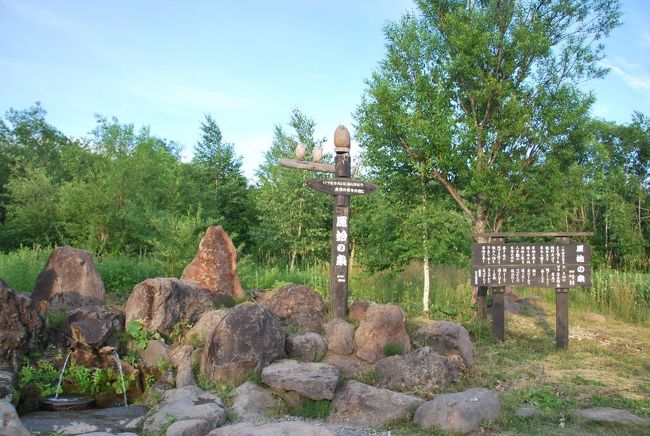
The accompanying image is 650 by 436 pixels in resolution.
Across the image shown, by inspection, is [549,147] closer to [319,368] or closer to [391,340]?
[391,340]

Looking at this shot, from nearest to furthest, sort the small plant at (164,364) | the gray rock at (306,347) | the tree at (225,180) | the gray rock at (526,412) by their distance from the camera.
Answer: the gray rock at (526,412) → the gray rock at (306,347) → the small plant at (164,364) → the tree at (225,180)

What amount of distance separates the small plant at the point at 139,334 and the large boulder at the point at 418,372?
3.30 metres

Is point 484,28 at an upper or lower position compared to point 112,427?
upper

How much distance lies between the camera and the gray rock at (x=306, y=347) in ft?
23.6

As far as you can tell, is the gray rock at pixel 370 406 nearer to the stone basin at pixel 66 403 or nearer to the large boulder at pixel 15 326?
the stone basin at pixel 66 403

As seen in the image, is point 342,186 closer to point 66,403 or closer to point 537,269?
→ point 537,269

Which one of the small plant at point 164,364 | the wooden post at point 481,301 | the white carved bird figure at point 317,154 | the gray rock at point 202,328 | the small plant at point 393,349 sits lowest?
the small plant at point 164,364

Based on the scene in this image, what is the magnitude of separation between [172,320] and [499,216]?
22.5 ft

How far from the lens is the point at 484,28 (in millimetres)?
10656

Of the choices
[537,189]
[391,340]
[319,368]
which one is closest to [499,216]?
[537,189]

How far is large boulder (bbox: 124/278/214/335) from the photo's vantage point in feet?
26.6

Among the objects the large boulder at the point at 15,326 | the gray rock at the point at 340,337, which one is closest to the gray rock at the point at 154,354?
the large boulder at the point at 15,326

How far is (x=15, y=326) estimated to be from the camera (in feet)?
23.6

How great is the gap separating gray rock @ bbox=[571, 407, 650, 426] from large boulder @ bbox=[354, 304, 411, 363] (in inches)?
93.7
